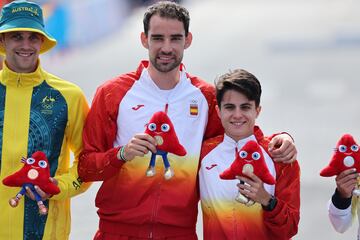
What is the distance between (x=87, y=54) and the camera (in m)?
10.6

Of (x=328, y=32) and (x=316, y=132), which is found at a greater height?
(x=328, y=32)

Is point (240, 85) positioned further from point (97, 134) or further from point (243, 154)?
point (97, 134)

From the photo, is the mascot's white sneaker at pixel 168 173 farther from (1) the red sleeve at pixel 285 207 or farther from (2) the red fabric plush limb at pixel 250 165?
(1) the red sleeve at pixel 285 207

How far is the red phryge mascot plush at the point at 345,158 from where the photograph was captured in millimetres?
3160

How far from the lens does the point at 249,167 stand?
3082 mm

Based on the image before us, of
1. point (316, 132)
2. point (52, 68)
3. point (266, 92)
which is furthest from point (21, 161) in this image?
point (52, 68)

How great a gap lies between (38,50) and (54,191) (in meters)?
0.66

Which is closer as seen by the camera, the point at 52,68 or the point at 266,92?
the point at 266,92

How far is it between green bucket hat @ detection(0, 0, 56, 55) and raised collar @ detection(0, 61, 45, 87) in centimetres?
17

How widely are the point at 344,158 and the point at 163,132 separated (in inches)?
28.9

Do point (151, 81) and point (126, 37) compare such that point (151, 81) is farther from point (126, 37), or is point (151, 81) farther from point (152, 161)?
point (126, 37)

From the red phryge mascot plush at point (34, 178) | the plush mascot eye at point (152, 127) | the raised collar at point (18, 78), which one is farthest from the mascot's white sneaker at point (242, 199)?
the raised collar at point (18, 78)

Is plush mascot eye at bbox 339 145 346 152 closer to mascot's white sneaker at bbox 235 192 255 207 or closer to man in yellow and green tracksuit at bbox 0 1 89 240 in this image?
mascot's white sneaker at bbox 235 192 255 207

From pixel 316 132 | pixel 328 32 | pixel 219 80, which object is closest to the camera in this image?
pixel 219 80
